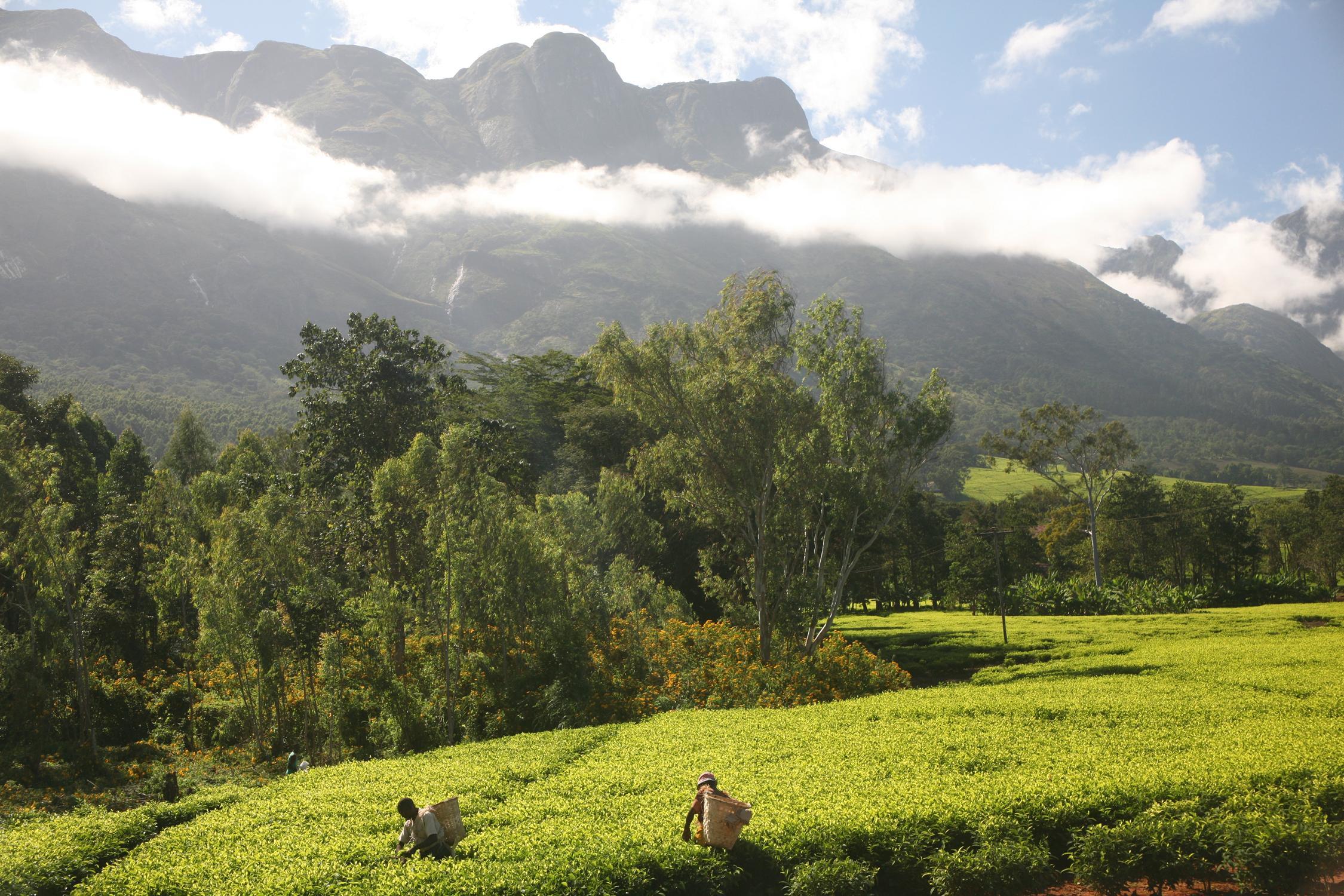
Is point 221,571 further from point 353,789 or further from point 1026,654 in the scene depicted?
point 1026,654

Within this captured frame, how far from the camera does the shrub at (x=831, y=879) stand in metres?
8.98

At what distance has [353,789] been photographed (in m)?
12.9

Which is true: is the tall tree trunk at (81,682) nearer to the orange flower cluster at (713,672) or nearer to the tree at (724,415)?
the orange flower cluster at (713,672)

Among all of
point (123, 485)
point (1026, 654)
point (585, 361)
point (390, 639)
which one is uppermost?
point (585, 361)

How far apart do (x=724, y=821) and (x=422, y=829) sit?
354 centimetres

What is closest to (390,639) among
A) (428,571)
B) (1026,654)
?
(428,571)

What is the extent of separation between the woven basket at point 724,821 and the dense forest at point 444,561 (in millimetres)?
12603

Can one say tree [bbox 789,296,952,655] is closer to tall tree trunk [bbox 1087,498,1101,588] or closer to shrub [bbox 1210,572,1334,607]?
shrub [bbox 1210,572,1334,607]

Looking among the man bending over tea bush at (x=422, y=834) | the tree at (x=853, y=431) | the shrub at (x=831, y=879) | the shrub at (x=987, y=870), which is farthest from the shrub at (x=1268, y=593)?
the man bending over tea bush at (x=422, y=834)

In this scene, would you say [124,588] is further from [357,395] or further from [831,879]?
[831,879]

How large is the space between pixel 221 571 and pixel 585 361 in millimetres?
29121

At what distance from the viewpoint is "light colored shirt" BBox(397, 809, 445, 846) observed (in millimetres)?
9211

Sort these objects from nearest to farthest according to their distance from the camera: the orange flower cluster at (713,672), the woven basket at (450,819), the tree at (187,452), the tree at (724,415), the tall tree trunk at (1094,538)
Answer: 1. the woven basket at (450,819)
2. the orange flower cluster at (713,672)
3. the tree at (724,415)
4. the tree at (187,452)
5. the tall tree trunk at (1094,538)

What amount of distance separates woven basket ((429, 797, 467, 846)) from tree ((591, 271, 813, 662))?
52.3ft
